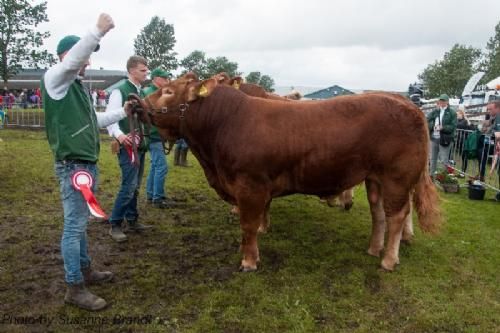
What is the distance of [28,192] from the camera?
8156 mm

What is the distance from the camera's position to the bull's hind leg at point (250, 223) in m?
4.89

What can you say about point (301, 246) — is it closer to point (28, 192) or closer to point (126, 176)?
point (126, 176)

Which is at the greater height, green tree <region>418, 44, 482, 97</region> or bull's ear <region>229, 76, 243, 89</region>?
green tree <region>418, 44, 482, 97</region>

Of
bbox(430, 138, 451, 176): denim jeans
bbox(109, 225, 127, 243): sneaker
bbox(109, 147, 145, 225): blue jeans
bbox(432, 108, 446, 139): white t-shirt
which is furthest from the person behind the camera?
bbox(430, 138, 451, 176): denim jeans

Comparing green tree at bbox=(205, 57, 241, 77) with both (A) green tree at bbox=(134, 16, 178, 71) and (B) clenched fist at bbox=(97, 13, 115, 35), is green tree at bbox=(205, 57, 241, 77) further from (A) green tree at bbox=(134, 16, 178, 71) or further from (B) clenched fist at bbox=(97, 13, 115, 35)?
(B) clenched fist at bbox=(97, 13, 115, 35)

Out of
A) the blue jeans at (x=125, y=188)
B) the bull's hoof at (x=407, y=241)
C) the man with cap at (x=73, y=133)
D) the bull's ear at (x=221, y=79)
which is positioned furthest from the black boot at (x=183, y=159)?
the man with cap at (x=73, y=133)

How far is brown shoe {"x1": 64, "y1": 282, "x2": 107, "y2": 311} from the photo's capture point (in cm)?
396

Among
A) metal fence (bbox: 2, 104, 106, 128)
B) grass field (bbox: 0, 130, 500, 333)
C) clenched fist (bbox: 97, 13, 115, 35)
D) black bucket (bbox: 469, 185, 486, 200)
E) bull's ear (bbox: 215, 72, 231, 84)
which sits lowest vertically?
grass field (bbox: 0, 130, 500, 333)

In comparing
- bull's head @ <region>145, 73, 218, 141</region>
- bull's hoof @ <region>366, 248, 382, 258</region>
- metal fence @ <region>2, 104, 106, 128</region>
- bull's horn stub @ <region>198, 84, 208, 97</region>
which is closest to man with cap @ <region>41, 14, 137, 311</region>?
bull's head @ <region>145, 73, 218, 141</region>

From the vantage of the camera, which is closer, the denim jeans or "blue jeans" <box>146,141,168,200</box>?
"blue jeans" <box>146,141,168,200</box>

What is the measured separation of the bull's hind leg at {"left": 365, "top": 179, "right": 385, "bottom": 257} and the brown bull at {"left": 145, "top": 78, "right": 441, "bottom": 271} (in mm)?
373

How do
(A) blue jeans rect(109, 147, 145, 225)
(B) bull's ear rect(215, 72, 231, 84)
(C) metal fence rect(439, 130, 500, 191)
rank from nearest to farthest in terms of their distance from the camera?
(B) bull's ear rect(215, 72, 231, 84), (A) blue jeans rect(109, 147, 145, 225), (C) metal fence rect(439, 130, 500, 191)

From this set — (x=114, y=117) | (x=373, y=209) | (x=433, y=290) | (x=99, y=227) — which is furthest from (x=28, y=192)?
(x=433, y=290)

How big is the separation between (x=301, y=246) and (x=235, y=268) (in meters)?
1.12
